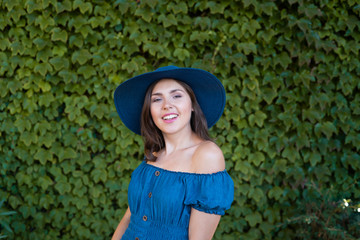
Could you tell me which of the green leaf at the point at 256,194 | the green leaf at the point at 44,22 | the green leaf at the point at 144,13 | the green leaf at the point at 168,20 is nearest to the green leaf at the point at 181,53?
the green leaf at the point at 168,20

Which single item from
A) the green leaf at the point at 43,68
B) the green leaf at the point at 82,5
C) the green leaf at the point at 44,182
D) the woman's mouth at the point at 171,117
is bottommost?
the green leaf at the point at 44,182

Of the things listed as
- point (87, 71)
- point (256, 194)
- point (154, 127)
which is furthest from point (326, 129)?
point (87, 71)

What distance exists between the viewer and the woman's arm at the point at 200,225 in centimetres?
131

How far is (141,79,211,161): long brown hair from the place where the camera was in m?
1.60

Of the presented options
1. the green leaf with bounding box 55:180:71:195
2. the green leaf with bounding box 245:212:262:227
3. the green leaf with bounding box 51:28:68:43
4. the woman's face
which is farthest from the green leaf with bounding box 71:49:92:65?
the green leaf with bounding box 245:212:262:227

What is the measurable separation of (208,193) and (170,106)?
42cm

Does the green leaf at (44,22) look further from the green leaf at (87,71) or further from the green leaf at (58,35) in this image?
the green leaf at (87,71)

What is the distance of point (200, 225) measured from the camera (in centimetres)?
132

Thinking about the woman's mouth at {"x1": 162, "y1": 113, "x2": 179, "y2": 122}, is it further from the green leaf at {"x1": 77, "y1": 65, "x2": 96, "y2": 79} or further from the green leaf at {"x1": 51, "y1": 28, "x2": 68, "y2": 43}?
the green leaf at {"x1": 51, "y1": 28, "x2": 68, "y2": 43}

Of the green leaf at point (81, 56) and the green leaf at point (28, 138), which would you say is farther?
the green leaf at point (28, 138)

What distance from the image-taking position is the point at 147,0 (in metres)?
2.85

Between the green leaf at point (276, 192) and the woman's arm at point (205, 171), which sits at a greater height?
the woman's arm at point (205, 171)

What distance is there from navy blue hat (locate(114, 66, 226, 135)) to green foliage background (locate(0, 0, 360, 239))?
1242 mm

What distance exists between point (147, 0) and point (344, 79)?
6.12ft
